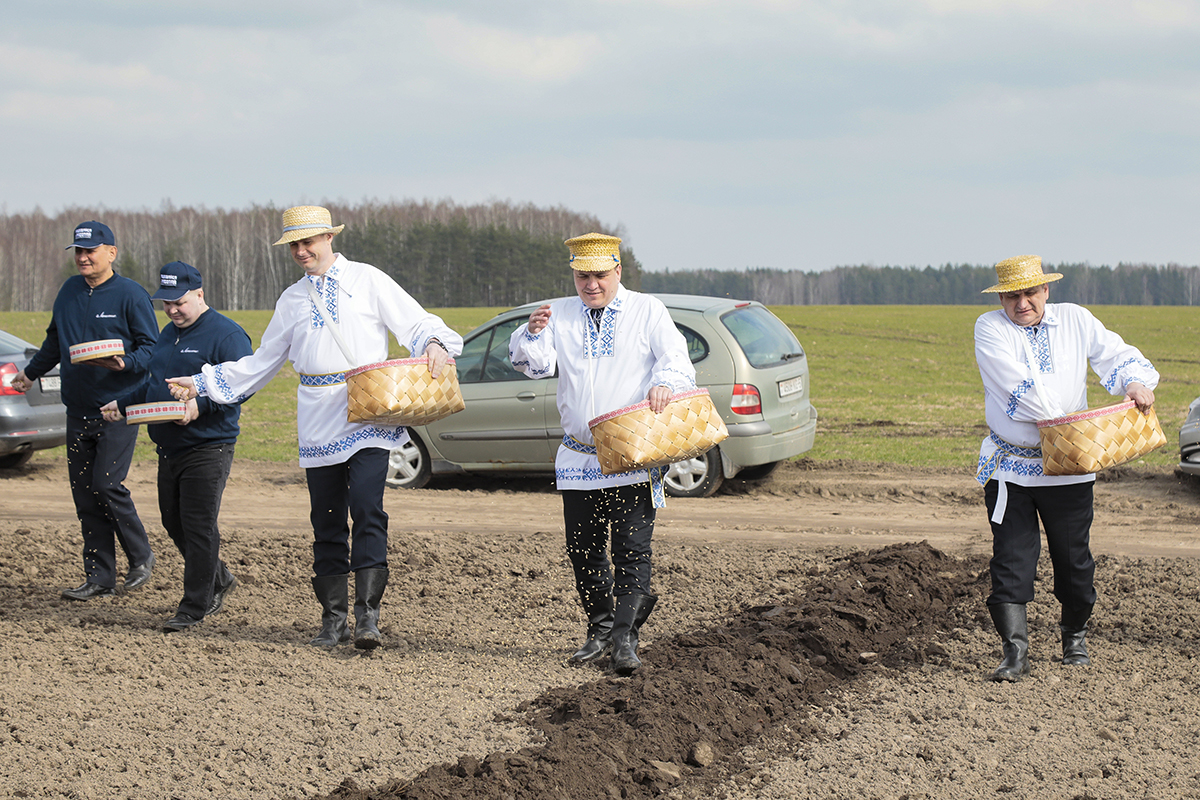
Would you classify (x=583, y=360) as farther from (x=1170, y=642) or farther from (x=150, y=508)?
(x=150, y=508)

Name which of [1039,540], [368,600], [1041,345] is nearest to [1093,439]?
[1041,345]

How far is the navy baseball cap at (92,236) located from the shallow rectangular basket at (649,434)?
336cm

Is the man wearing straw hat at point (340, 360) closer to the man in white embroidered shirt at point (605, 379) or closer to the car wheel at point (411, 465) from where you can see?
the man in white embroidered shirt at point (605, 379)

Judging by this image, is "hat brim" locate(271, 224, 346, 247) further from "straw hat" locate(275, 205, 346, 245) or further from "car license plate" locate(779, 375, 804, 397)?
"car license plate" locate(779, 375, 804, 397)

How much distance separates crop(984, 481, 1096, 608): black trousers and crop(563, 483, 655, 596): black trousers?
5.30 feet

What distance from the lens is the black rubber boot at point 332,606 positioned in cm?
572

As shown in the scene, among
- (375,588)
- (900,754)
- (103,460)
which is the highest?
(103,460)

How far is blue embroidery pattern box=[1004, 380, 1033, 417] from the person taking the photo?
4895mm

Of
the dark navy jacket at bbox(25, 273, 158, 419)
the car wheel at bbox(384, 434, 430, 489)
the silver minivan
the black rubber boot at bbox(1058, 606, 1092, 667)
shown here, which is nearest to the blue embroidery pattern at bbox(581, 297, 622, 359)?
the black rubber boot at bbox(1058, 606, 1092, 667)

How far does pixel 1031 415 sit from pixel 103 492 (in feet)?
16.8

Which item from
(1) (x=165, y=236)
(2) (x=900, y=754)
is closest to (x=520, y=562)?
(2) (x=900, y=754)

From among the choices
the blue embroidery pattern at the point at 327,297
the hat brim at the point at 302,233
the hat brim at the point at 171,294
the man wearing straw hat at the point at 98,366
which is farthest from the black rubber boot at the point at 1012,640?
the man wearing straw hat at the point at 98,366

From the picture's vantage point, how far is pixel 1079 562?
16.9 feet

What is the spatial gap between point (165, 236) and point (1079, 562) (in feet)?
348
